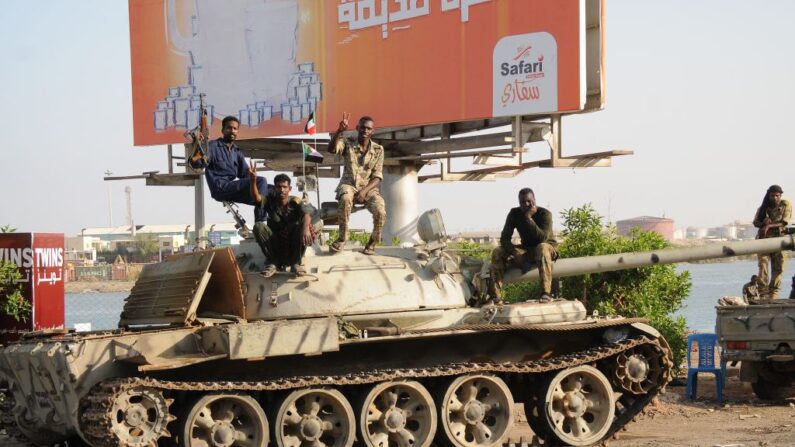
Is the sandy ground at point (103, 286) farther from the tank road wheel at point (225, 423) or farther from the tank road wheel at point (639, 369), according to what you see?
the tank road wheel at point (225, 423)

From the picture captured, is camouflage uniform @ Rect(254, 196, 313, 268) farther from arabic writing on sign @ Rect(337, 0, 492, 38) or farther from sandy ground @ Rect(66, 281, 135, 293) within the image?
sandy ground @ Rect(66, 281, 135, 293)

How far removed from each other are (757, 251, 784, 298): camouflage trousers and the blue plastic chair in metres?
1.90

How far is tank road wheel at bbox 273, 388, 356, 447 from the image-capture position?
1409cm

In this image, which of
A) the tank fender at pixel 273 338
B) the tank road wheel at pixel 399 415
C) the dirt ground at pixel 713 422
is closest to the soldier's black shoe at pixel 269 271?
the tank fender at pixel 273 338

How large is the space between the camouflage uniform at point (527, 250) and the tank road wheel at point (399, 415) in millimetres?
2088

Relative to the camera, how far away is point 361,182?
16.0 meters

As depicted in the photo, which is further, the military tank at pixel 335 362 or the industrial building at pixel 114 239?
the industrial building at pixel 114 239

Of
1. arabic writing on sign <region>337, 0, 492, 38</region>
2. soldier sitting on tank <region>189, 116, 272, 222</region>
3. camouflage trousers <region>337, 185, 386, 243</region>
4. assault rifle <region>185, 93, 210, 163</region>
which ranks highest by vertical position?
arabic writing on sign <region>337, 0, 492, 38</region>

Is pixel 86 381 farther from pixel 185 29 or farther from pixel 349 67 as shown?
pixel 185 29

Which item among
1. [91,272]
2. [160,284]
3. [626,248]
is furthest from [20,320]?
[91,272]

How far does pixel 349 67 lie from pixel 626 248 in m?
7.55

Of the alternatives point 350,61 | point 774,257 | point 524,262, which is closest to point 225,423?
point 524,262

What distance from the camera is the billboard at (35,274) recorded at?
1922 centimetres

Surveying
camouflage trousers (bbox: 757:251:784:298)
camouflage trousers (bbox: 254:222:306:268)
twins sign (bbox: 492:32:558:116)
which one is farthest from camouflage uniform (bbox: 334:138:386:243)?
twins sign (bbox: 492:32:558:116)
